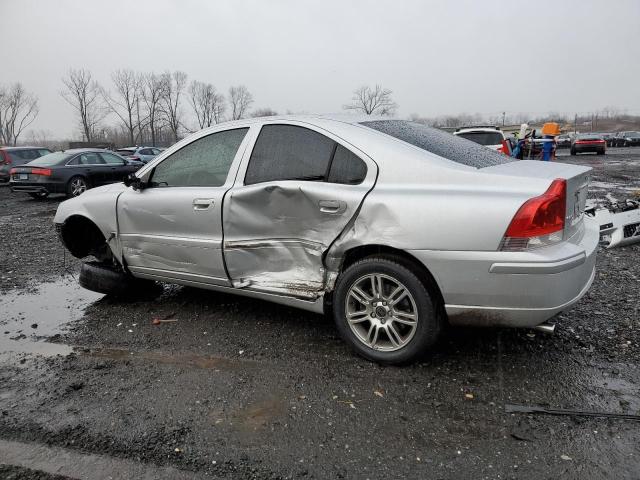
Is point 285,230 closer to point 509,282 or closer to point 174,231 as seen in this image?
point 174,231

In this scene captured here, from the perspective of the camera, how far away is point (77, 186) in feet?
46.7

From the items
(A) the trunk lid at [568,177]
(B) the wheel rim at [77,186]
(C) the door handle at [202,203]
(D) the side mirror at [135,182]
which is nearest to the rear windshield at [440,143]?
(A) the trunk lid at [568,177]

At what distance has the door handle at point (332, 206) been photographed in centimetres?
318

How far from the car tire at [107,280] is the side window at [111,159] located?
11812mm

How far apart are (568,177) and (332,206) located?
146cm

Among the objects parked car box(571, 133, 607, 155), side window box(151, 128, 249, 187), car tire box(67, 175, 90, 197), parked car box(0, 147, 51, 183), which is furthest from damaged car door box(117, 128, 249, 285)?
parked car box(571, 133, 607, 155)

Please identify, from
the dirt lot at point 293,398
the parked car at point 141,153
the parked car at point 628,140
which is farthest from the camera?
the parked car at point 628,140

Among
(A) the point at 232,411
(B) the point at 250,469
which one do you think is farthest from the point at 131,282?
(B) the point at 250,469

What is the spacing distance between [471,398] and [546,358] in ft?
2.60

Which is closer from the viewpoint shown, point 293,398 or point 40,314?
point 293,398

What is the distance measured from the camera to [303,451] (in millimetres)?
2422

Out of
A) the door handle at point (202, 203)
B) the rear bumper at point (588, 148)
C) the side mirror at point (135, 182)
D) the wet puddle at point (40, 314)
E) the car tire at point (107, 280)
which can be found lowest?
the wet puddle at point (40, 314)

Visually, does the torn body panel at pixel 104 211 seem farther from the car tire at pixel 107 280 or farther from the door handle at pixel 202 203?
the door handle at pixel 202 203

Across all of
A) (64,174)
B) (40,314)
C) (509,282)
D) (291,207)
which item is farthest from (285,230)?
(64,174)
